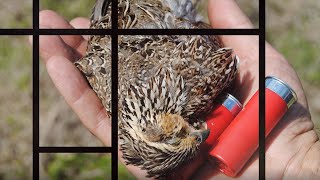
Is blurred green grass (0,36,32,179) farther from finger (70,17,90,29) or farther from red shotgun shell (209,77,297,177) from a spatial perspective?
red shotgun shell (209,77,297,177)

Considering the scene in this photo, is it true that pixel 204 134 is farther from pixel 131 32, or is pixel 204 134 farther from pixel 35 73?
pixel 35 73

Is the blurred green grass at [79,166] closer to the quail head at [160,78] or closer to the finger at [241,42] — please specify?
the quail head at [160,78]

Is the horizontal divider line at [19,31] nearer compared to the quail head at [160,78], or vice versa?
the quail head at [160,78]

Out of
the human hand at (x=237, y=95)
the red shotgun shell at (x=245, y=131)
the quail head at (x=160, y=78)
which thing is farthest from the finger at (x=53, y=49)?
the red shotgun shell at (x=245, y=131)

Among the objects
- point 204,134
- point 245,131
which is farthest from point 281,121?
point 204,134

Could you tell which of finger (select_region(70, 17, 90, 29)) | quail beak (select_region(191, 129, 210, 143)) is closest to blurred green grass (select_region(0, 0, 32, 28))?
finger (select_region(70, 17, 90, 29))

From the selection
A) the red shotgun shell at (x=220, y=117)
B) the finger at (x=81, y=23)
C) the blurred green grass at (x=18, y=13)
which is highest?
the blurred green grass at (x=18, y=13)

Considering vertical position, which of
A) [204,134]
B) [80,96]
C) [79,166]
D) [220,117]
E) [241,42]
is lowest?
[79,166]
